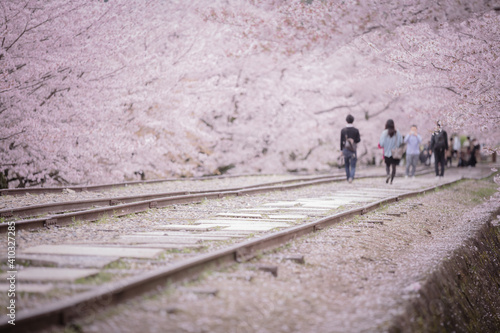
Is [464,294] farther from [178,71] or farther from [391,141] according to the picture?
[178,71]

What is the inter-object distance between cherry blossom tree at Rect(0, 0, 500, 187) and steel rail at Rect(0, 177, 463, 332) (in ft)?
24.9

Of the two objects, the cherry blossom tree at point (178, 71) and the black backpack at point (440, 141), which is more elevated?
the cherry blossom tree at point (178, 71)

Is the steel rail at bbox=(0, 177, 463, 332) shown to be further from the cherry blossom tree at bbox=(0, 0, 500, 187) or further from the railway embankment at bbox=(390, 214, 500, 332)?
the cherry blossom tree at bbox=(0, 0, 500, 187)

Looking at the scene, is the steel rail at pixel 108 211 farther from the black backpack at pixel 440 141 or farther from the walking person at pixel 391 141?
the black backpack at pixel 440 141

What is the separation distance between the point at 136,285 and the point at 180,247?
201cm

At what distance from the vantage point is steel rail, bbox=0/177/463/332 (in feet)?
11.5

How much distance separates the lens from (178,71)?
63.5 ft

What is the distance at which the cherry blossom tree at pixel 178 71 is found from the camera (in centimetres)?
1341

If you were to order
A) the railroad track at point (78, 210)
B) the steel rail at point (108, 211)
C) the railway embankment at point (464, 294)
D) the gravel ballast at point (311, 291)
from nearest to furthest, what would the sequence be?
the gravel ballast at point (311, 291) < the railway embankment at point (464, 294) < the steel rail at point (108, 211) < the railroad track at point (78, 210)

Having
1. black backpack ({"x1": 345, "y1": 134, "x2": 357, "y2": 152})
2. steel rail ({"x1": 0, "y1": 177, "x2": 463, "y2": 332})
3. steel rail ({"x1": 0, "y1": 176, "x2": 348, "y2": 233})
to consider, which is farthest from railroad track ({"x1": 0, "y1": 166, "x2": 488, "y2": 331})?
black backpack ({"x1": 345, "y1": 134, "x2": 357, "y2": 152})

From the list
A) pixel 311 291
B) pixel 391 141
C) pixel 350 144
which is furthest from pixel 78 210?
pixel 391 141

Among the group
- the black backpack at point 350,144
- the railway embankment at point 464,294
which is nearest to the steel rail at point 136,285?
the railway embankment at point 464,294

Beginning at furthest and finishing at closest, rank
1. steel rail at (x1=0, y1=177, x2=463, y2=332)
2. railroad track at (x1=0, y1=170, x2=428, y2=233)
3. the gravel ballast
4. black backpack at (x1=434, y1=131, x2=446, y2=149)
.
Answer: black backpack at (x1=434, y1=131, x2=446, y2=149), railroad track at (x1=0, y1=170, x2=428, y2=233), the gravel ballast, steel rail at (x1=0, y1=177, x2=463, y2=332)

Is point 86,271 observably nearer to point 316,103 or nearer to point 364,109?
point 316,103
